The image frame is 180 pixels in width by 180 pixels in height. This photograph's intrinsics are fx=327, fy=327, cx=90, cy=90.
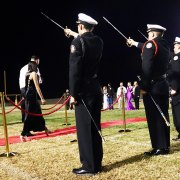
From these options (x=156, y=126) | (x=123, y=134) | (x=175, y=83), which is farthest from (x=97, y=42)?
(x=123, y=134)

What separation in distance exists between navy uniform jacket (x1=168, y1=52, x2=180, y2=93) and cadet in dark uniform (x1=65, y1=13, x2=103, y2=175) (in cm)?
253

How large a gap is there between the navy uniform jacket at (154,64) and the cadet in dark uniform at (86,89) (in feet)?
3.27

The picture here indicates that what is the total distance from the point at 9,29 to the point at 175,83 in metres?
29.8

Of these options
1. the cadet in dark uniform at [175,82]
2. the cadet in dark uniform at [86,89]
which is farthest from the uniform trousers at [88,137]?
the cadet in dark uniform at [175,82]

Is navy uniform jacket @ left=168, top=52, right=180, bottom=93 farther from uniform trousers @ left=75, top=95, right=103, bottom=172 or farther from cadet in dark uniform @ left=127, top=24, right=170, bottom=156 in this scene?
uniform trousers @ left=75, top=95, right=103, bottom=172

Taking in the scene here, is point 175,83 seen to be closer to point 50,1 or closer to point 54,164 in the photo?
point 54,164

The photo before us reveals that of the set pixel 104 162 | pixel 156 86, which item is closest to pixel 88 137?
pixel 104 162

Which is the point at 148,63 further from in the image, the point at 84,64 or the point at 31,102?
the point at 31,102

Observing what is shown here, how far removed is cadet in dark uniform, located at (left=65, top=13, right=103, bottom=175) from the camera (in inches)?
171

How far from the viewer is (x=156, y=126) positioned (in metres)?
5.41

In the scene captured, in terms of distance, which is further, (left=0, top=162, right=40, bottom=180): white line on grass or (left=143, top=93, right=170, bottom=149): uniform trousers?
(left=143, top=93, right=170, bottom=149): uniform trousers

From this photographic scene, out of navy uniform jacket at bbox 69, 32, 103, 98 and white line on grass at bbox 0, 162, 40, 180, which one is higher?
navy uniform jacket at bbox 69, 32, 103, 98

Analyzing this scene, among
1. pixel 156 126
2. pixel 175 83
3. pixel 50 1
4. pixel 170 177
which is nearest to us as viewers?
pixel 170 177

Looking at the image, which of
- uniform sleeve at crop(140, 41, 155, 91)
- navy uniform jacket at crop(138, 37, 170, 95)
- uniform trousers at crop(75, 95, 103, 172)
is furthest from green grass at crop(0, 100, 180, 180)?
uniform sleeve at crop(140, 41, 155, 91)
